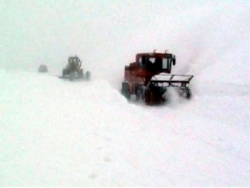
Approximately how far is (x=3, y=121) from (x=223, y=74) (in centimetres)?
1758

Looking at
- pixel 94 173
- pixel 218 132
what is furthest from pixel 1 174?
pixel 218 132

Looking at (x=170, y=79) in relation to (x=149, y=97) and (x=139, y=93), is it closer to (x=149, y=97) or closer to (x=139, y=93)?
(x=149, y=97)

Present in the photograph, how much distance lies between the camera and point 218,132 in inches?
325

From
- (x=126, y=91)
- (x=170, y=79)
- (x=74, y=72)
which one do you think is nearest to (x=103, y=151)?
(x=170, y=79)

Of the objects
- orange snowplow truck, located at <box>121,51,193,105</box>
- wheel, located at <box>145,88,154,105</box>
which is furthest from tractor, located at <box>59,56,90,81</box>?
wheel, located at <box>145,88,154,105</box>

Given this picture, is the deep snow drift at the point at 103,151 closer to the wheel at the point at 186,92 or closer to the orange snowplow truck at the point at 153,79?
the orange snowplow truck at the point at 153,79

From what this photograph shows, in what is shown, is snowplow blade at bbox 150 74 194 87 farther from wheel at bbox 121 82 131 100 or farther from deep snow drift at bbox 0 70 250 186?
deep snow drift at bbox 0 70 250 186

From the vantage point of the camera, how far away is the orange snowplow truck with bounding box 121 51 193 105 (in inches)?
551

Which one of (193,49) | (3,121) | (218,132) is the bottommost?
(218,132)

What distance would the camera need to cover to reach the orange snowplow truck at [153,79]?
14.0m

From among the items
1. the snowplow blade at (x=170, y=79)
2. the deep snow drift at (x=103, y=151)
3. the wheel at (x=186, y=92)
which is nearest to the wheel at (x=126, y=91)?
the snowplow blade at (x=170, y=79)

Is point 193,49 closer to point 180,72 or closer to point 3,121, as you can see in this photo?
point 180,72

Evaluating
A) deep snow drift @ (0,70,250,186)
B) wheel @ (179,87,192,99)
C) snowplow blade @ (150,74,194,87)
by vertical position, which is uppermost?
snowplow blade @ (150,74,194,87)

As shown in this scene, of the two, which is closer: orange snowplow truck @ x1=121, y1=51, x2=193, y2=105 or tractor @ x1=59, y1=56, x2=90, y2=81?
orange snowplow truck @ x1=121, y1=51, x2=193, y2=105
